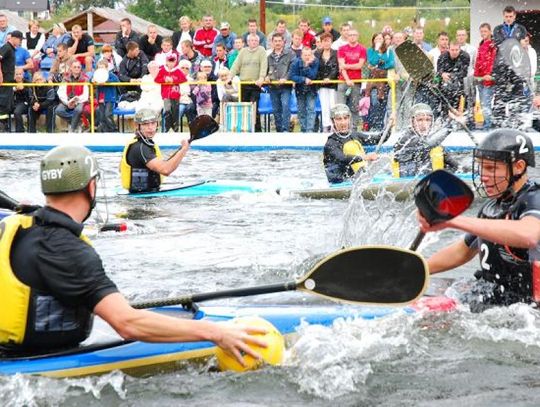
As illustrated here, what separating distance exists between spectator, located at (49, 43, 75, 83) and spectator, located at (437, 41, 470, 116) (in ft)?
21.5

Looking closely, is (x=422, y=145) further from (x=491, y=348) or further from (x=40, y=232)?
(x=40, y=232)

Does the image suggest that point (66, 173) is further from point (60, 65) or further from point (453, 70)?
point (60, 65)

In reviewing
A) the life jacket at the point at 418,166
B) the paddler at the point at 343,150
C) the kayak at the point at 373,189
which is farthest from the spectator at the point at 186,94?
the life jacket at the point at 418,166

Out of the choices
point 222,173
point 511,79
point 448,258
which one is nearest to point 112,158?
point 222,173

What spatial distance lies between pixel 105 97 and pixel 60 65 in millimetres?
1016

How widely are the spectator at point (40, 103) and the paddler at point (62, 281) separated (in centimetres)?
1456

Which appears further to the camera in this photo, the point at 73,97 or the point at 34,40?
the point at 34,40

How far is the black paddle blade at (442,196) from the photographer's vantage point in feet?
15.5

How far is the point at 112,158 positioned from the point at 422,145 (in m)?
6.93

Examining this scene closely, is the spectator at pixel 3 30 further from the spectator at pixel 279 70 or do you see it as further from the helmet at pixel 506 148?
the helmet at pixel 506 148

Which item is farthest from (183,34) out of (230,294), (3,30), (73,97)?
(230,294)

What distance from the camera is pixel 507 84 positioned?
1698 centimetres

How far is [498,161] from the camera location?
562 cm

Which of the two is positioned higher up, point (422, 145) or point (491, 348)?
point (422, 145)
